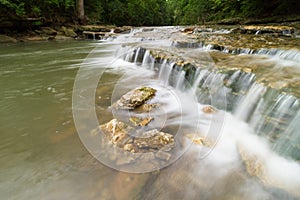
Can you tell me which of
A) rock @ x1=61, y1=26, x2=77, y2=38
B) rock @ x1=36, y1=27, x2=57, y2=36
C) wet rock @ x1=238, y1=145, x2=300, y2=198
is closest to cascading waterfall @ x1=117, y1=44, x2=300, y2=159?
wet rock @ x1=238, y1=145, x2=300, y2=198

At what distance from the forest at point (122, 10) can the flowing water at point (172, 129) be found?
1011 centimetres

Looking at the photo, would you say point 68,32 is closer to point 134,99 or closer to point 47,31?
point 47,31

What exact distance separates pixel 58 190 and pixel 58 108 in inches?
77.7

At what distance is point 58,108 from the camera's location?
3.61 meters

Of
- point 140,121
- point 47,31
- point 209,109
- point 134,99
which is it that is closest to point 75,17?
point 47,31

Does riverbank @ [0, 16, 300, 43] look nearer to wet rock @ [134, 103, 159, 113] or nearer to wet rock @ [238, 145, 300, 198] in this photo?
wet rock @ [134, 103, 159, 113]

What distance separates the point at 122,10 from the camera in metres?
22.6

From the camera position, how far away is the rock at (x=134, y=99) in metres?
3.66

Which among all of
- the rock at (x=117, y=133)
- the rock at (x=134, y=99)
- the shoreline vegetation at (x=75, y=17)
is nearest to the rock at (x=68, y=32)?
the shoreline vegetation at (x=75, y=17)

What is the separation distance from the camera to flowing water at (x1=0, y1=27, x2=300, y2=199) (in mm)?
2025

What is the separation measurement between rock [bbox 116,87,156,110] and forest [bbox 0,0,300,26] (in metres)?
11.1

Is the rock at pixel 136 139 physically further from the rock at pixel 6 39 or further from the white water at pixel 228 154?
the rock at pixel 6 39

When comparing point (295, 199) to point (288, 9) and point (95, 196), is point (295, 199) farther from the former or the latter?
point (288, 9)

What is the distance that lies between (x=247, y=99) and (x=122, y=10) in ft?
74.5
